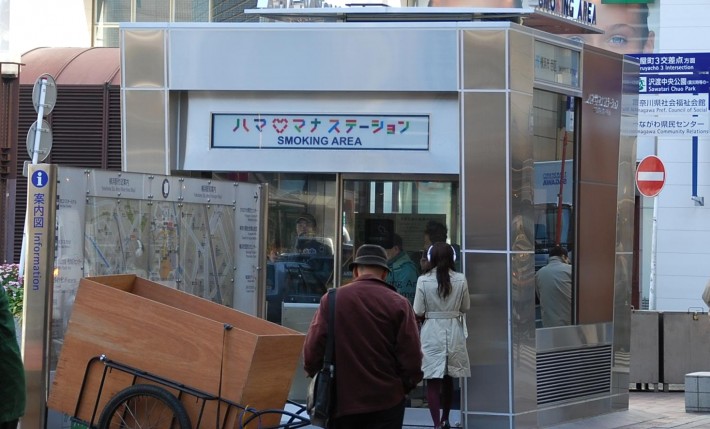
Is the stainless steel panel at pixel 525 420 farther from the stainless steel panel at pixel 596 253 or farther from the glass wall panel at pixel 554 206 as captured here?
the stainless steel panel at pixel 596 253

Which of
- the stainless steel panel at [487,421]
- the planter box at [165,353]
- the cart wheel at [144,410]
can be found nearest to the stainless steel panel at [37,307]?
the planter box at [165,353]

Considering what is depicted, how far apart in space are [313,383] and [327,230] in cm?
458

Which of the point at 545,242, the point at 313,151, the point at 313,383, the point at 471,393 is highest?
the point at 313,151

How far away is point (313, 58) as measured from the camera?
35.6ft

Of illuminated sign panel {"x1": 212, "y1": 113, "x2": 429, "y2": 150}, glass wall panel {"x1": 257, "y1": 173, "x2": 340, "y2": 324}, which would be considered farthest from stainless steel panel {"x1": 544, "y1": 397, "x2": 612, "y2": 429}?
illuminated sign panel {"x1": 212, "y1": 113, "x2": 429, "y2": 150}

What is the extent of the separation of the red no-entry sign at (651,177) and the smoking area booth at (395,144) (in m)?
6.18

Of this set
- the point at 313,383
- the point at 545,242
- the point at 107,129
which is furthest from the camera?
the point at 107,129

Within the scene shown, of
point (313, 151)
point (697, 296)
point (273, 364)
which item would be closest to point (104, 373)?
point (273, 364)

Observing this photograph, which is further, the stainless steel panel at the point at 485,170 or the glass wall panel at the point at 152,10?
the glass wall panel at the point at 152,10

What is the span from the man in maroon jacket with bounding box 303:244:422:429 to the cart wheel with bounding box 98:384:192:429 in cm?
91

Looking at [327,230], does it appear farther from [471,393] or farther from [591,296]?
[591,296]

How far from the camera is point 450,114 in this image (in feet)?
35.5

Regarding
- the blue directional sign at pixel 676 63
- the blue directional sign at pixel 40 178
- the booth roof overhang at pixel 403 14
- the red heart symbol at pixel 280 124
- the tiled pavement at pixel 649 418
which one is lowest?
the tiled pavement at pixel 649 418

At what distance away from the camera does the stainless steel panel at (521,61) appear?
35.0 ft
